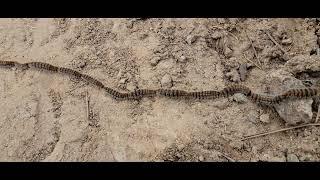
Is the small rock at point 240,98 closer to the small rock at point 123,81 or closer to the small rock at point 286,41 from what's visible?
the small rock at point 286,41

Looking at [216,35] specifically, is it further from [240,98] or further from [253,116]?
[253,116]

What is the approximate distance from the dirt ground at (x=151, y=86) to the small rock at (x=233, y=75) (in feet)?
0.05

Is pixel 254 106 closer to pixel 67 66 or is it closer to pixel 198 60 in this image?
pixel 198 60

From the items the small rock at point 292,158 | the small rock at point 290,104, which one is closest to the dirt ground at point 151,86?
the small rock at point 292,158

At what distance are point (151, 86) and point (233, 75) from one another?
1.33 metres

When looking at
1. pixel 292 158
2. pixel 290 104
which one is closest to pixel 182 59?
pixel 290 104

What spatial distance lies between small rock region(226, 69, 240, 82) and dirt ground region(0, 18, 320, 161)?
16 millimetres

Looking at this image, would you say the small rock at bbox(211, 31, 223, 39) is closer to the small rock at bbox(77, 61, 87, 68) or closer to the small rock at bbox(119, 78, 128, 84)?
the small rock at bbox(119, 78, 128, 84)

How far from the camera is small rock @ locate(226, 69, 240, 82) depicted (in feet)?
21.3

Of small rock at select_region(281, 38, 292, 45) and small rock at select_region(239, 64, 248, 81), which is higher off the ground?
small rock at select_region(281, 38, 292, 45)

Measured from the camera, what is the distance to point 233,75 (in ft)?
21.4

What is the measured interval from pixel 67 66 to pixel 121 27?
1.26m

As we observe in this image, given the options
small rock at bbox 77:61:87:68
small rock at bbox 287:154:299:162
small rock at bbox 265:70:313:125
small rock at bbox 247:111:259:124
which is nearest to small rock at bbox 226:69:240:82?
small rock at bbox 265:70:313:125

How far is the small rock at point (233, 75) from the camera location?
255 inches
